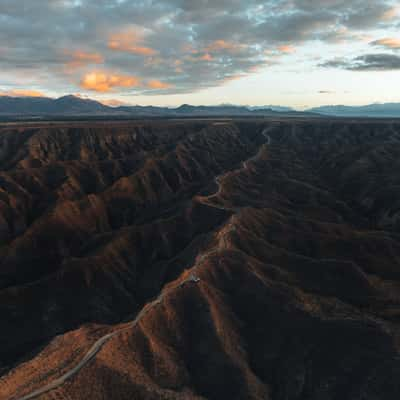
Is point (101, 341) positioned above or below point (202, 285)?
below

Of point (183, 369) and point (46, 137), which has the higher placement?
point (46, 137)

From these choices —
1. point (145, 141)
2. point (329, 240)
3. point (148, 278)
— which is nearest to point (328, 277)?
point (329, 240)

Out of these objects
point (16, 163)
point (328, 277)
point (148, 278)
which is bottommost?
point (148, 278)

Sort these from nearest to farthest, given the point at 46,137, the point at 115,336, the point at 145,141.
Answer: the point at 115,336
the point at 46,137
the point at 145,141

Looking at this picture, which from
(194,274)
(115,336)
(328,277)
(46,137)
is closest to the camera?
(115,336)

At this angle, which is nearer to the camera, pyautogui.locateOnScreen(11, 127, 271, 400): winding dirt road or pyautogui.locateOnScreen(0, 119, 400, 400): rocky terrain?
pyautogui.locateOnScreen(11, 127, 271, 400): winding dirt road

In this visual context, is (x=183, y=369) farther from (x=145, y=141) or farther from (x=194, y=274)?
(x=145, y=141)

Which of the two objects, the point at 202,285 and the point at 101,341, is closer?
the point at 101,341

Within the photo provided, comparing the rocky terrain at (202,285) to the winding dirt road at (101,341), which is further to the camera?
the rocky terrain at (202,285)
